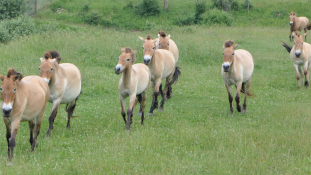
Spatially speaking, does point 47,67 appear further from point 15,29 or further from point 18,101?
point 15,29

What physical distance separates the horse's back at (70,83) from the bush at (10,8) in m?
28.0

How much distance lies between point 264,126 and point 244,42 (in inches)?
713

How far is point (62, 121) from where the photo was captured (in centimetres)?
916

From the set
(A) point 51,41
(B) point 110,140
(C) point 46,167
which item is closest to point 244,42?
(A) point 51,41

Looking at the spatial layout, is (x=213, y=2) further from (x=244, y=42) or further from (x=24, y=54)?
(x=24, y=54)

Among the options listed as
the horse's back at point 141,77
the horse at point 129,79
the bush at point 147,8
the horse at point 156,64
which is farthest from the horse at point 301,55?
the bush at point 147,8

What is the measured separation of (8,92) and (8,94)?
1.4 inches

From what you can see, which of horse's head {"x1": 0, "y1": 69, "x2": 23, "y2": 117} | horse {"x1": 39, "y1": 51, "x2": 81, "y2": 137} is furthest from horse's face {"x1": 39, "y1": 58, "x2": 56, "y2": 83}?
horse's head {"x1": 0, "y1": 69, "x2": 23, "y2": 117}

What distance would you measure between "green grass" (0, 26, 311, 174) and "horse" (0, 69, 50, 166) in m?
0.50

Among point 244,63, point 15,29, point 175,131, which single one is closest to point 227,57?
point 244,63

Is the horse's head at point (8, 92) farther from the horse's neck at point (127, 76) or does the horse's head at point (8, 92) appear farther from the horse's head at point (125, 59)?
Result: the horse's neck at point (127, 76)

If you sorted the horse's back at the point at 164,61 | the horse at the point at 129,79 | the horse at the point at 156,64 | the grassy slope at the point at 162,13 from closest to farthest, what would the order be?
the horse at the point at 129,79 < the horse at the point at 156,64 < the horse's back at the point at 164,61 < the grassy slope at the point at 162,13

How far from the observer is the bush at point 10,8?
1312 inches

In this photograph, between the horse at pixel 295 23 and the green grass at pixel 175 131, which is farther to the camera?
the horse at pixel 295 23
